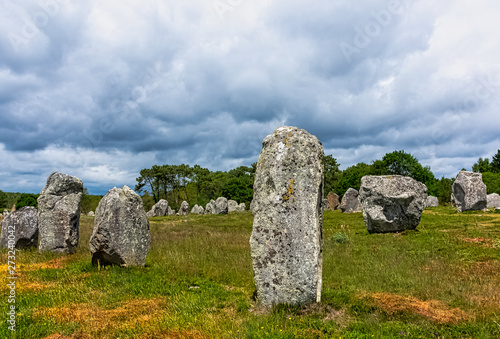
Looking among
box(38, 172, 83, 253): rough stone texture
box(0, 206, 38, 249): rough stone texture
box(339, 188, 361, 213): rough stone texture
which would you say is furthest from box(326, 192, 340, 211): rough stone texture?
box(0, 206, 38, 249): rough stone texture

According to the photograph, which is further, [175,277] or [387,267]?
[387,267]

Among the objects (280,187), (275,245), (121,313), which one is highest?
(280,187)

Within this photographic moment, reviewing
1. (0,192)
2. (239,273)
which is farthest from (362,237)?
(0,192)

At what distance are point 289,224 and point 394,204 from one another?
568 inches

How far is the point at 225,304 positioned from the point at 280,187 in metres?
3.03

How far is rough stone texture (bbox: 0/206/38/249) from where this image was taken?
16.5 meters

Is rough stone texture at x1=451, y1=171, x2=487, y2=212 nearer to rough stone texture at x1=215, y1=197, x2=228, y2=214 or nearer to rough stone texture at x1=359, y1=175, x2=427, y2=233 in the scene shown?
rough stone texture at x1=359, y1=175, x2=427, y2=233

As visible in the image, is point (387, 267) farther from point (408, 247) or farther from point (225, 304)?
point (225, 304)

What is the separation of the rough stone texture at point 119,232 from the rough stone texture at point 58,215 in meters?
4.17

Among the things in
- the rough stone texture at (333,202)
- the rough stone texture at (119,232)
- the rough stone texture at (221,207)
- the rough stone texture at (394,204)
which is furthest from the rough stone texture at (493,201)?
the rough stone texture at (119,232)

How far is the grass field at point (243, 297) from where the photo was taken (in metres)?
6.36

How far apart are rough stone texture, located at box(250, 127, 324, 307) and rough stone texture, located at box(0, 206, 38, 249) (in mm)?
14401

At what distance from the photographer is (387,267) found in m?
11.4

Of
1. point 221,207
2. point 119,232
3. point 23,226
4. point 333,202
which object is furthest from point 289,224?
point 333,202
